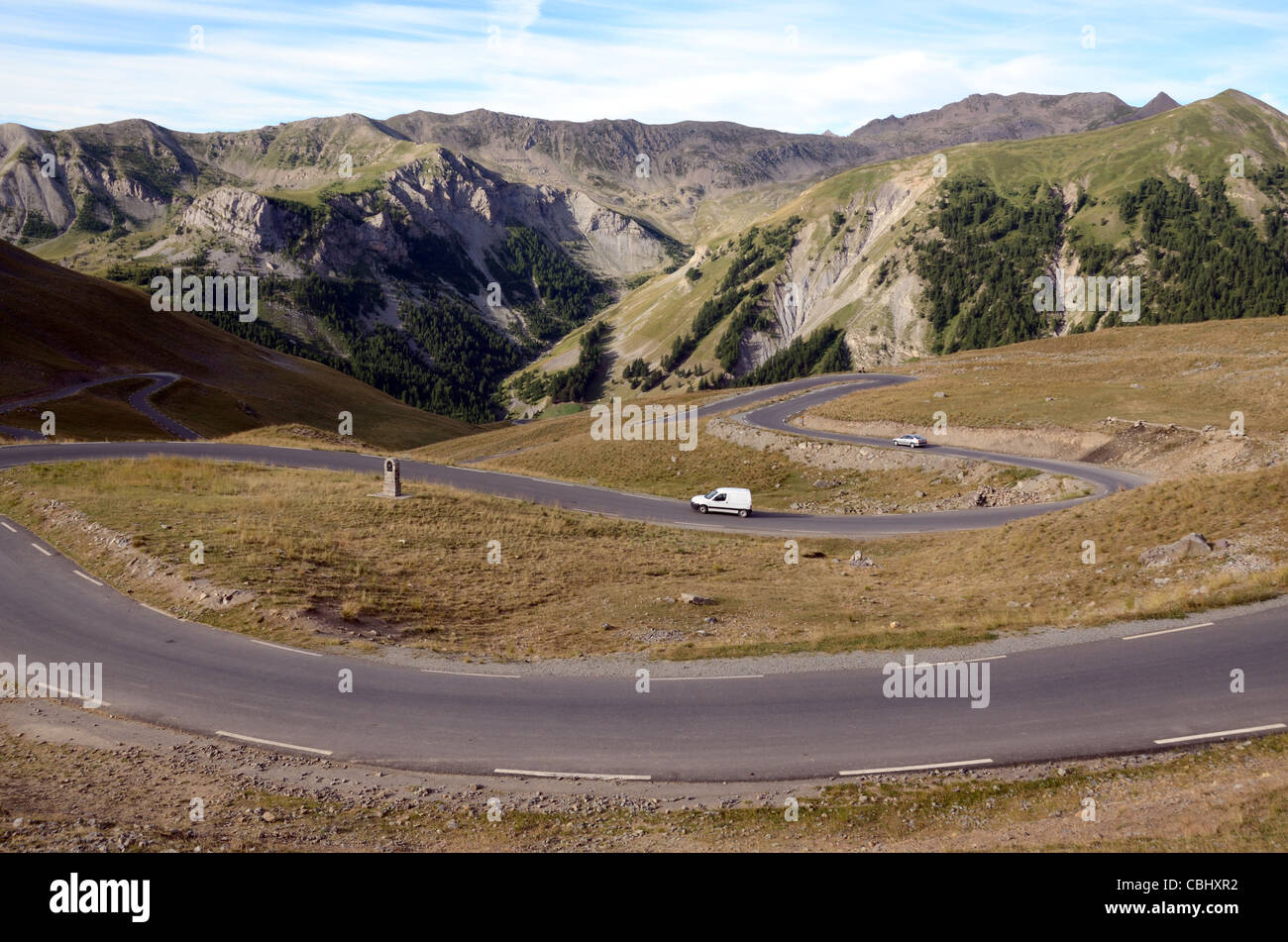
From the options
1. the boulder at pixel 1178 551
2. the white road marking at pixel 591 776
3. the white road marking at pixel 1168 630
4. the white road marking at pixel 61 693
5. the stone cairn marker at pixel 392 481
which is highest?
the stone cairn marker at pixel 392 481

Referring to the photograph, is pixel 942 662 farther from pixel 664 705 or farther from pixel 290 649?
pixel 290 649

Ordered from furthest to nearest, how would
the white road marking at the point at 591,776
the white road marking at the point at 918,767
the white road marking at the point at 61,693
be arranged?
1. the white road marking at the point at 61,693
2. the white road marking at the point at 918,767
3. the white road marking at the point at 591,776

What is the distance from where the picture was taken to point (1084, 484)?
45.7 metres

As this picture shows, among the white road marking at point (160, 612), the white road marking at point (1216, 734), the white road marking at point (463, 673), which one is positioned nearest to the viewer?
the white road marking at point (1216, 734)

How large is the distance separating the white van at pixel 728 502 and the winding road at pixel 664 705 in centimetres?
2813

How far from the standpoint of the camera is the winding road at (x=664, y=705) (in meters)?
15.3

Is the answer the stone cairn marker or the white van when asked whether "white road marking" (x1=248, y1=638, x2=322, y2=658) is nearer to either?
the stone cairn marker

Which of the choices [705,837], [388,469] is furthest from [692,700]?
[388,469]

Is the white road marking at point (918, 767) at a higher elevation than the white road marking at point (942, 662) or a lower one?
lower

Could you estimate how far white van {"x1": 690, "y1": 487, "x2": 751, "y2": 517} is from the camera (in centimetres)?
4816

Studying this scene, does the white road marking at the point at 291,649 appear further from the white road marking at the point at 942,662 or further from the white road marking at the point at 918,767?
the white road marking at the point at 942,662

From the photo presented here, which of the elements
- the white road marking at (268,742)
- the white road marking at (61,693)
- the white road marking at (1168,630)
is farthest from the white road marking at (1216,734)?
the white road marking at (61,693)

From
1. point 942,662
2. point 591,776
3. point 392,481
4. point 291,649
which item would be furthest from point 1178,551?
point 392,481

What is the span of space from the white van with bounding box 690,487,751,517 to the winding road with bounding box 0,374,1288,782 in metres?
28.1
